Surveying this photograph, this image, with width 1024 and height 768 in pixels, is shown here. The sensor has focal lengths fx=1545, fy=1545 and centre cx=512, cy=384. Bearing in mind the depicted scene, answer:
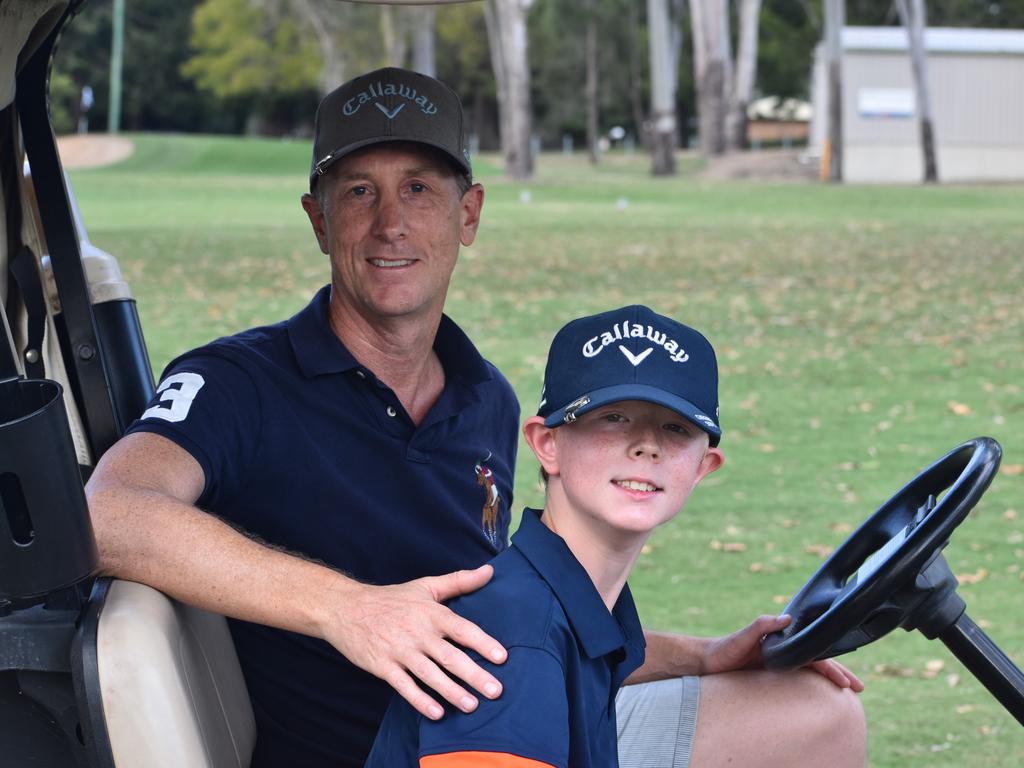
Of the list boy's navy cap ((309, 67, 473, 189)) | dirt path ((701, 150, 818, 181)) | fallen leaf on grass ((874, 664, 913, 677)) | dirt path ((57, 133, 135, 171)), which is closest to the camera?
boy's navy cap ((309, 67, 473, 189))

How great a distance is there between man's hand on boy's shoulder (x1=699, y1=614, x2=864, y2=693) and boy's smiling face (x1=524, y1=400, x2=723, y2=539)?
0.63m

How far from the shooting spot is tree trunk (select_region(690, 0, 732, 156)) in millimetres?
43844

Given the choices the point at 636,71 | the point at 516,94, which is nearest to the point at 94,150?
the point at 516,94

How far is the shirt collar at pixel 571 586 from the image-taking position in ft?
5.89

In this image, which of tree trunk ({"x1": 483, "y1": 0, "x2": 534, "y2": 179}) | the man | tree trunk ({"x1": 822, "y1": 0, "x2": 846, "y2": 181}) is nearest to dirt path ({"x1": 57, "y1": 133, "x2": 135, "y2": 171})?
tree trunk ({"x1": 483, "y1": 0, "x2": 534, "y2": 179})

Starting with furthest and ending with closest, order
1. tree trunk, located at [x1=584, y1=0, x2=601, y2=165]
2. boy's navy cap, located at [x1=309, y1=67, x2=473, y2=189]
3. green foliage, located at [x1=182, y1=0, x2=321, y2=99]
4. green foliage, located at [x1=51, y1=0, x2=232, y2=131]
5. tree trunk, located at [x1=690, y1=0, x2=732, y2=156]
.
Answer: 1. green foliage, located at [x1=51, y1=0, x2=232, y2=131]
2. green foliage, located at [x1=182, y1=0, x2=321, y2=99]
3. tree trunk, located at [x1=584, y1=0, x2=601, y2=165]
4. tree trunk, located at [x1=690, y1=0, x2=732, y2=156]
5. boy's navy cap, located at [x1=309, y1=67, x2=473, y2=189]

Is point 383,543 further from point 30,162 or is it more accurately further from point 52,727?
point 30,162

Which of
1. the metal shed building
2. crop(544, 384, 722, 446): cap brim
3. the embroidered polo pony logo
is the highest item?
crop(544, 384, 722, 446): cap brim

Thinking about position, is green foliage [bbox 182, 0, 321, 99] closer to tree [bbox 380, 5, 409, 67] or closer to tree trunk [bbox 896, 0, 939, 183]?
tree [bbox 380, 5, 409, 67]

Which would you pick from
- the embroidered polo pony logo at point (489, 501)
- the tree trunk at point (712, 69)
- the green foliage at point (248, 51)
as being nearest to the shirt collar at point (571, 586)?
the embroidered polo pony logo at point (489, 501)

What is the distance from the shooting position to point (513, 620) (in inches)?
68.2

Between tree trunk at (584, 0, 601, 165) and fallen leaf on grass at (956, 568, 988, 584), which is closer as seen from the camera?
fallen leaf on grass at (956, 568, 988, 584)

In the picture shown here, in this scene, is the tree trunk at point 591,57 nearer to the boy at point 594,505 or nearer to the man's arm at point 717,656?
the man's arm at point 717,656

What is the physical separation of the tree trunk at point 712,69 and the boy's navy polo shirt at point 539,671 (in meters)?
43.3
